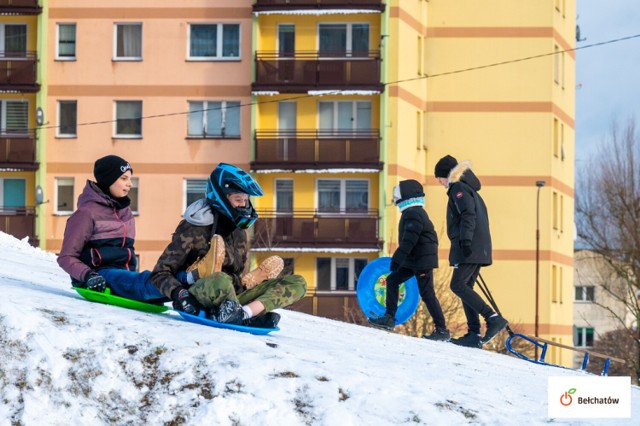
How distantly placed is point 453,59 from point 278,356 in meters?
39.6

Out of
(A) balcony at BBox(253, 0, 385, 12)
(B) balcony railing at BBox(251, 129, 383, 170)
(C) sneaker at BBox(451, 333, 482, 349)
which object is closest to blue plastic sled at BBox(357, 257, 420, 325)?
(C) sneaker at BBox(451, 333, 482, 349)

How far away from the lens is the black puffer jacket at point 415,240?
579 inches

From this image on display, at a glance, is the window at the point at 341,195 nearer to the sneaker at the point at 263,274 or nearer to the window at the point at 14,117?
the window at the point at 14,117

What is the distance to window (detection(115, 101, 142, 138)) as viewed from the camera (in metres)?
45.6

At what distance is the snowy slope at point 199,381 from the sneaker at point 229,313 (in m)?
0.43

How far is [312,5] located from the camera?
44.2 m

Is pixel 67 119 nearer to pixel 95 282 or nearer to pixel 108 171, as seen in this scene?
pixel 108 171

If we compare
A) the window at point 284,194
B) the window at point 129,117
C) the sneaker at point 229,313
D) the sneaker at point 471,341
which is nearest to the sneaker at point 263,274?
the sneaker at point 229,313

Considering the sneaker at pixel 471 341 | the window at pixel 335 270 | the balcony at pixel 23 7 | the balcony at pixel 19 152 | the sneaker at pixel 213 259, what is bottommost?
the window at pixel 335 270

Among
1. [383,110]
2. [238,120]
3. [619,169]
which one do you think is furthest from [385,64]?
[619,169]

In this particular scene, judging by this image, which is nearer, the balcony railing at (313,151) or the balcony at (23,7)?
the balcony railing at (313,151)

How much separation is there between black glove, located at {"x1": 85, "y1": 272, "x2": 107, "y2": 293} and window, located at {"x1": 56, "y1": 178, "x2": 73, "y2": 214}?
35.2 m

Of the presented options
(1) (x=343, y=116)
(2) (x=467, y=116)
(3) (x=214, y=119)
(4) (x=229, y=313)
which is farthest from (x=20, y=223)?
(4) (x=229, y=313)

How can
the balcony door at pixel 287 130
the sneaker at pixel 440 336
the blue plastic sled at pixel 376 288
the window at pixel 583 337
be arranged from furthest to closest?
the window at pixel 583 337
the balcony door at pixel 287 130
the blue plastic sled at pixel 376 288
the sneaker at pixel 440 336
